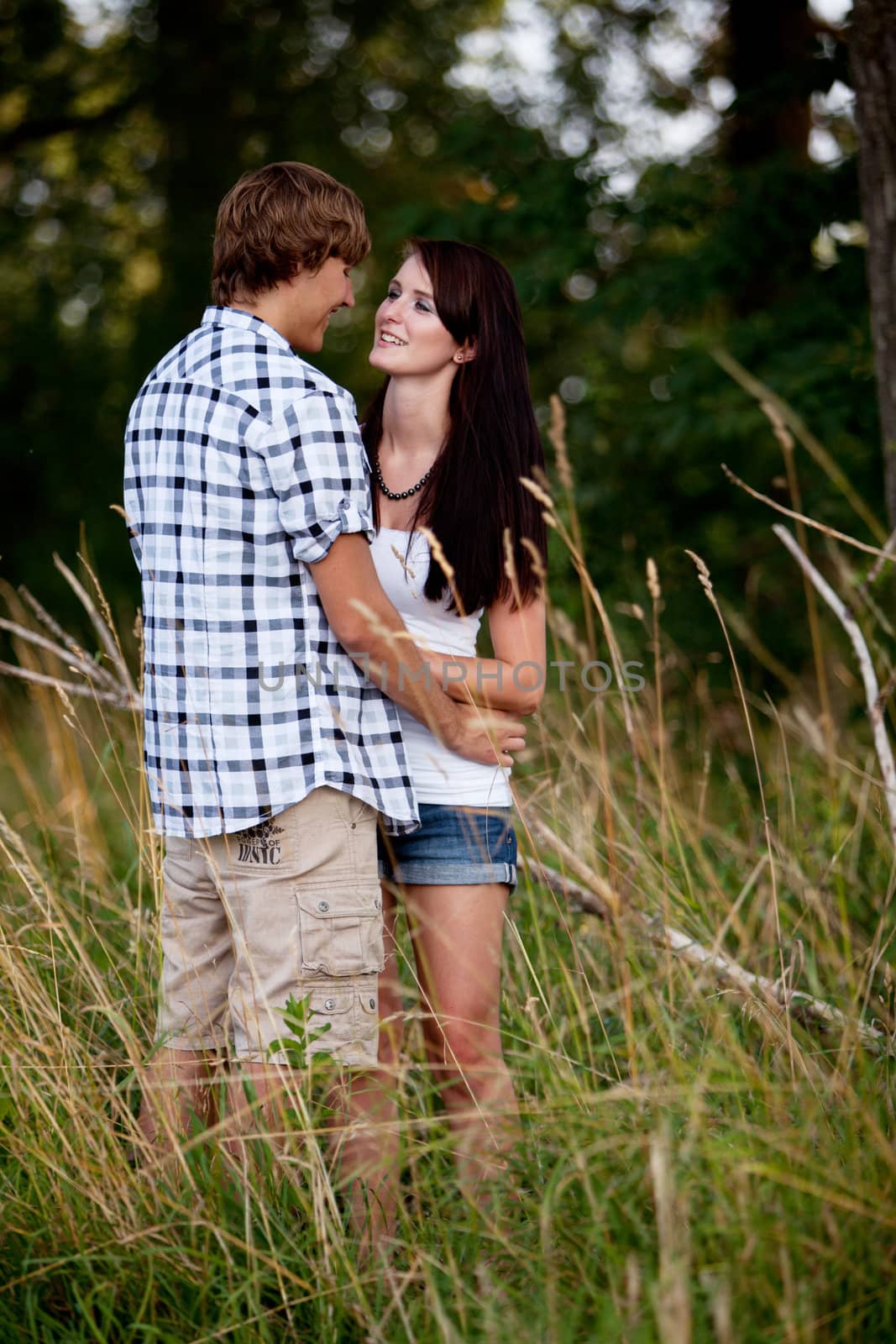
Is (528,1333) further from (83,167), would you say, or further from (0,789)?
(83,167)

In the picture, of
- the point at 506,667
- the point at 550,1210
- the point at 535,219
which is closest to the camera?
the point at 550,1210

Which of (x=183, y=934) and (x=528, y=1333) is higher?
(x=183, y=934)

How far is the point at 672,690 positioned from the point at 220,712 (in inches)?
160

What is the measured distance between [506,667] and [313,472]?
1.96 feet

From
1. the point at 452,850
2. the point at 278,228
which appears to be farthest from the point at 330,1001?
the point at 278,228

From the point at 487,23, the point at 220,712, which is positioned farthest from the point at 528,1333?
the point at 487,23

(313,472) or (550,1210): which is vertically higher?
(313,472)

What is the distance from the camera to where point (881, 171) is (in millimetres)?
3473

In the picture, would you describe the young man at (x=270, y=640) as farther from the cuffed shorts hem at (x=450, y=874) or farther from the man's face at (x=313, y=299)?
the cuffed shorts hem at (x=450, y=874)

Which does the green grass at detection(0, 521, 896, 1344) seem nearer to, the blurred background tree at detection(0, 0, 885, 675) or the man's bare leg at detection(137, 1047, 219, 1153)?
the man's bare leg at detection(137, 1047, 219, 1153)

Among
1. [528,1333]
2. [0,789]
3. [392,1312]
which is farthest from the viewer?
[0,789]

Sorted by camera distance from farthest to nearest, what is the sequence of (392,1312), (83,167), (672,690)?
(83,167) → (672,690) → (392,1312)

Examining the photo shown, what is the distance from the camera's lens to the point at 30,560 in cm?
1004

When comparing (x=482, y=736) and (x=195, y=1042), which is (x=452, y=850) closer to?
(x=482, y=736)
